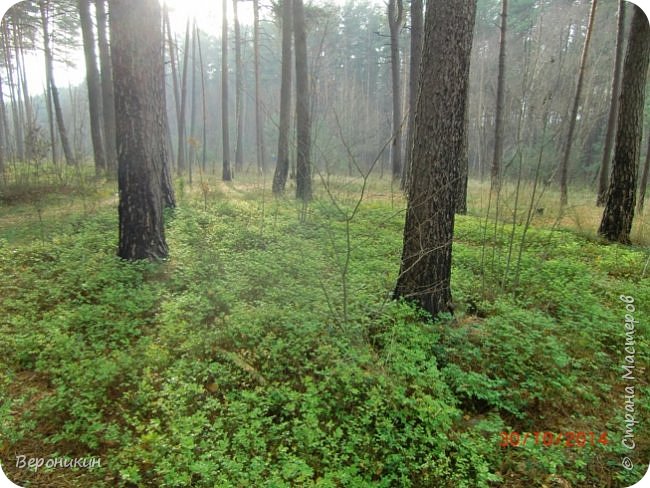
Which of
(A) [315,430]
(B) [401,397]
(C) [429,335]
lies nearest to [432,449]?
(B) [401,397]

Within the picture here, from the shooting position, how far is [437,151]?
3.57 m

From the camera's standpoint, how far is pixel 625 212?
6.12 metres

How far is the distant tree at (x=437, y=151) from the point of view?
345 cm

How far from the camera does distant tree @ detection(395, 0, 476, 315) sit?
136 inches

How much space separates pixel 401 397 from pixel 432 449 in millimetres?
376

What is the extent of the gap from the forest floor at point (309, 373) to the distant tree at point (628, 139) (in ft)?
4.96

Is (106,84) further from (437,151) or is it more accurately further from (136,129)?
(437,151)

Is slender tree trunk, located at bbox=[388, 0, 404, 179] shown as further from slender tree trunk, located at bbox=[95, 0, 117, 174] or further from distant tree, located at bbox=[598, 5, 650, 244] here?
slender tree trunk, located at bbox=[95, 0, 117, 174]

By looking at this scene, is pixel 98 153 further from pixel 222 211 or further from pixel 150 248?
pixel 150 248
